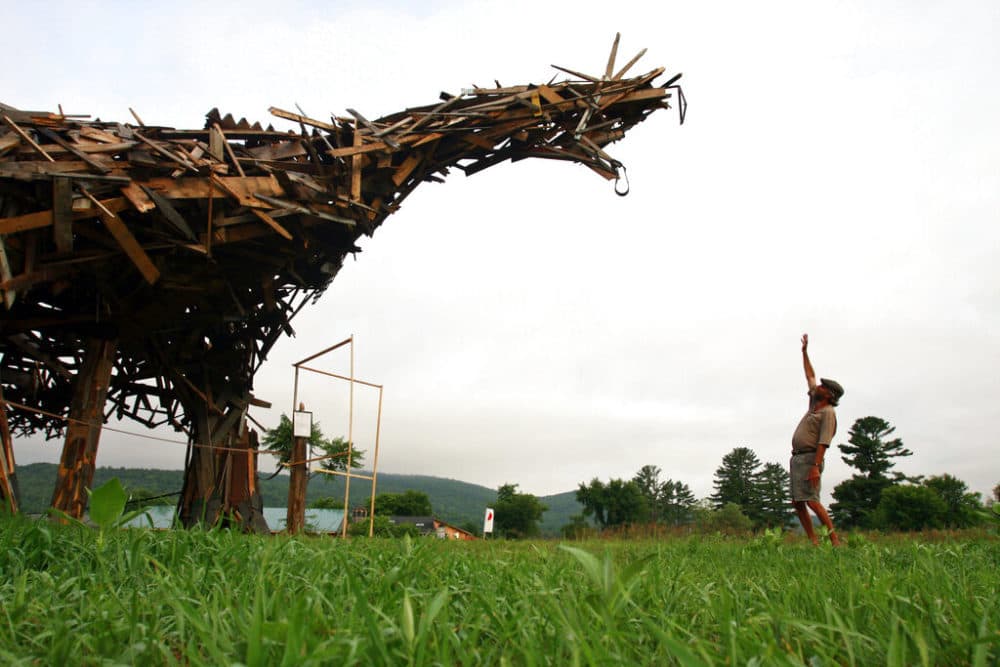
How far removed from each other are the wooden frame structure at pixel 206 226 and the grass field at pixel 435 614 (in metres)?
3.85

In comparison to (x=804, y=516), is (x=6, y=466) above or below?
above

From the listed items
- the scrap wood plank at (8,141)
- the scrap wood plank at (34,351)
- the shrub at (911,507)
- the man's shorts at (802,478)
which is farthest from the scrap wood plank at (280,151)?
the shrub at (911,507)

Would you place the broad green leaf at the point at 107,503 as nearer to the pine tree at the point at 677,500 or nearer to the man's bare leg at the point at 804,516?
the man's bare leg at the point at 804,516

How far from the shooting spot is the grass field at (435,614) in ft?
3.51

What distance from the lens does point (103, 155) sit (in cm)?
525

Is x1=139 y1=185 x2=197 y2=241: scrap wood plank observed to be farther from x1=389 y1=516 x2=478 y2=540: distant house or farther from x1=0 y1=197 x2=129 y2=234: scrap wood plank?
x1=389 y1=516 x2=478 y2=540: distant house

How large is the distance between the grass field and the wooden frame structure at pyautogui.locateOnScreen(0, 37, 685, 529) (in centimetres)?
385

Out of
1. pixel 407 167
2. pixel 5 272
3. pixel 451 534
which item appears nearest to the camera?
pixel 5 272

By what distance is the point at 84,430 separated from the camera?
6.50 metres

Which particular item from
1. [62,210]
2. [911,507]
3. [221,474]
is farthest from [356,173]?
[911,507]

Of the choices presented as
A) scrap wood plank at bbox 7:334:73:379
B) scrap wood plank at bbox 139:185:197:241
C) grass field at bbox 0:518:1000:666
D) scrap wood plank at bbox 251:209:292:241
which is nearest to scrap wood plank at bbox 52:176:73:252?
scrap wood plank at bbox 139:185:197:241

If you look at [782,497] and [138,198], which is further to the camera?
[782,497]

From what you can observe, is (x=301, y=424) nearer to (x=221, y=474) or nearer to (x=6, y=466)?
(x=221, y=474)

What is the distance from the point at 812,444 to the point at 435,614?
276 inches
